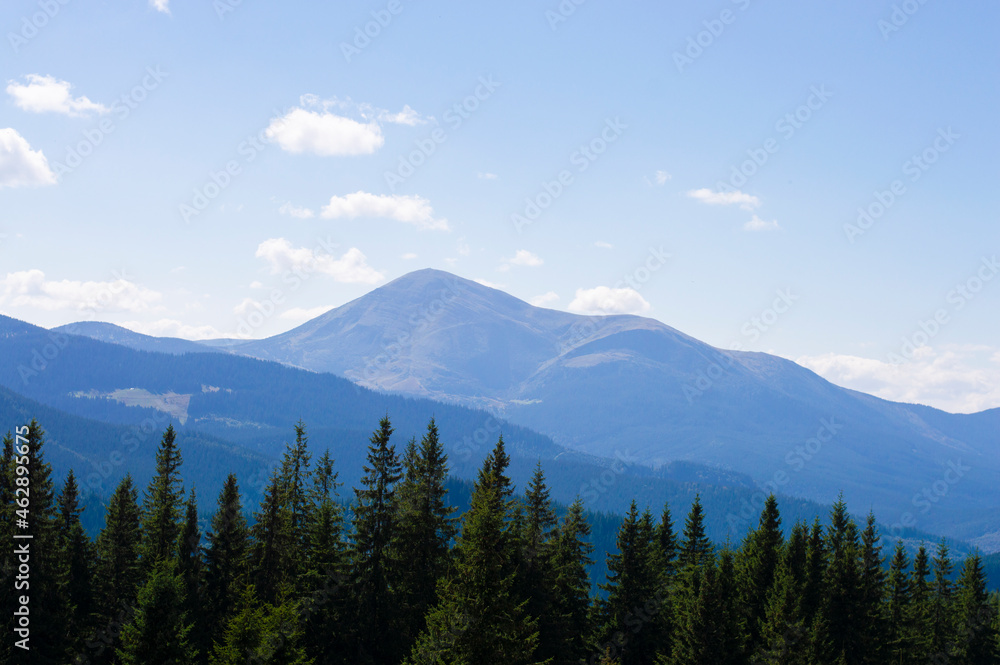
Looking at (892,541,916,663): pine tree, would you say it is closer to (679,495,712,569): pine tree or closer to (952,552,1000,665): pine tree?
(952,552,1000,665): pine tree

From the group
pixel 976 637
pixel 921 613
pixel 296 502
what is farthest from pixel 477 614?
pixel 976 637

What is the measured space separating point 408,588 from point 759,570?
24436mm

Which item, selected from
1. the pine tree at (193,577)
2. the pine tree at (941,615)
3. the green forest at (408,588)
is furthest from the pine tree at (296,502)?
the pine tree at (941,615)

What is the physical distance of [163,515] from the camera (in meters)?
50.3

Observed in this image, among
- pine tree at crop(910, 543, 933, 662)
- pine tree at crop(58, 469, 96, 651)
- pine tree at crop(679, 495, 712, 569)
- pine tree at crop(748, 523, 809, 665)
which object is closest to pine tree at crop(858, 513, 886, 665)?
pine tree at crop(748, 523, 809, 665)

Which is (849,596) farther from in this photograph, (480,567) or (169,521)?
(169,521)

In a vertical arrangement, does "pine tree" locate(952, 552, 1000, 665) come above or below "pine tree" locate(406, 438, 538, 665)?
below

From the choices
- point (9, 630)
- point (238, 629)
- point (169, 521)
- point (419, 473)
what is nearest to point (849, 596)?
point (419, 473)

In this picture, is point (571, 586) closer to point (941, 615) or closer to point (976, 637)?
point (976, 637)

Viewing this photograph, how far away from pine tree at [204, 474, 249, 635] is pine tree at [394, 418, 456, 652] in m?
10.5

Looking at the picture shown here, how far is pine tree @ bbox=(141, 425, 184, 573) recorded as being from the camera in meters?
49.3

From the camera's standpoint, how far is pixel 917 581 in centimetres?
6369

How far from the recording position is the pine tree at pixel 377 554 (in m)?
41.6

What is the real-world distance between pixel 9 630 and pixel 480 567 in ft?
78.7
